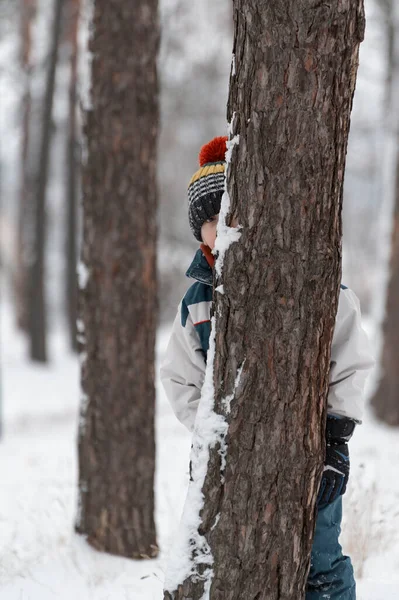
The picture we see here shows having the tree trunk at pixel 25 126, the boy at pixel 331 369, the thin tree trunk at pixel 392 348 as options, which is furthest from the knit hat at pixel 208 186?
the tree trunk at pixel 25 126

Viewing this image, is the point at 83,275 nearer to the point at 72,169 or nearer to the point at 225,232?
the point at 225,232

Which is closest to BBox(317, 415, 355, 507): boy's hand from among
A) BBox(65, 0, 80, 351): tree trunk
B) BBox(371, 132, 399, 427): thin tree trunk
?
BBox(371, 132, 399, 427): thin tree trunk

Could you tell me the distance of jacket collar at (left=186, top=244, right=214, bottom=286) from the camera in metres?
2.40

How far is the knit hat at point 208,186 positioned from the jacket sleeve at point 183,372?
39 cm

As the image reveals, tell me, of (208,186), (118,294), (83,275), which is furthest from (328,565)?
(83,275)

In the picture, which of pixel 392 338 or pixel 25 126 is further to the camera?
pixel 25 126

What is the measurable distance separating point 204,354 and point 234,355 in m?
0.41

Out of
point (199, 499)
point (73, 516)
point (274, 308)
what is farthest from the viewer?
point (73, 516)

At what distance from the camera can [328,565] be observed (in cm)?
238

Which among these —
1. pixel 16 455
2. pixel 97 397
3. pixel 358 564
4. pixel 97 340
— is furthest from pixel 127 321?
pixel 16 455

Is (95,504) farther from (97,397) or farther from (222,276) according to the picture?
(222,276)

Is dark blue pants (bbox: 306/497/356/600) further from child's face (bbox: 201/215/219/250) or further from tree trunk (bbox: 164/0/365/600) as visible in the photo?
child's face (bbox: 201/215/219/250)

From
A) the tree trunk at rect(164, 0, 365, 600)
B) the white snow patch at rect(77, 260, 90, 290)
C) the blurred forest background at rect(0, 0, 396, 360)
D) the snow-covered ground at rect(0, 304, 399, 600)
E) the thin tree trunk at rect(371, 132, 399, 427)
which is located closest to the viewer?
the tree trunk at rect(164, 0, 365, 600)

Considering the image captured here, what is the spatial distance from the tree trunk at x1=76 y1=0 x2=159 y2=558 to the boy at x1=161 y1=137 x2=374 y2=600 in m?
1.65
